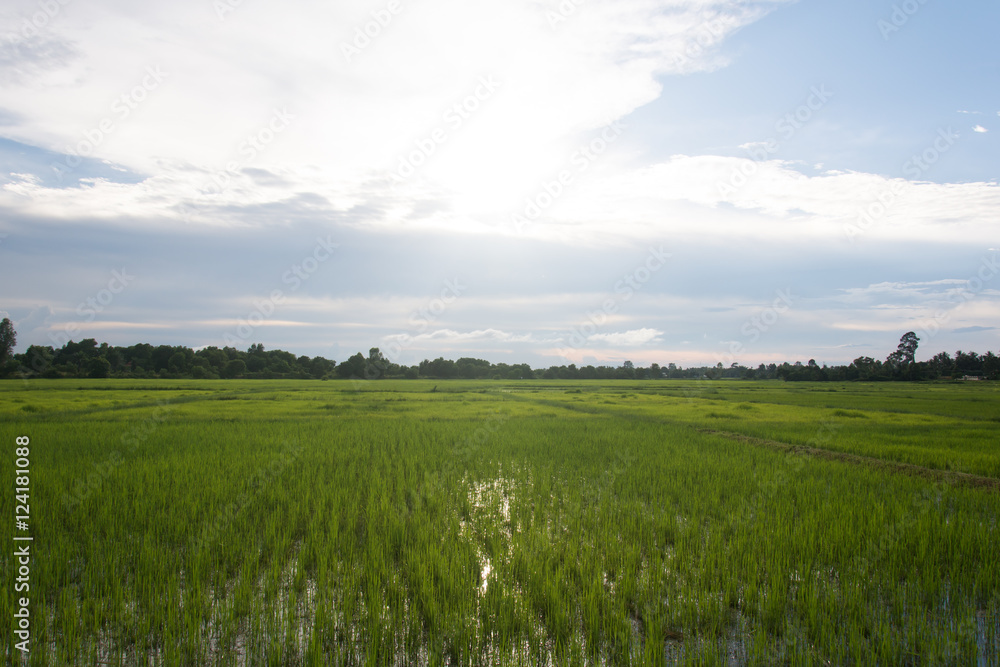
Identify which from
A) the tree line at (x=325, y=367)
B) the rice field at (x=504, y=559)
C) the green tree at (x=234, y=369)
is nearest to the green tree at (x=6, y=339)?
the tree line at (x=325, y=367)

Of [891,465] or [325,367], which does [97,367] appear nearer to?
[325,367]

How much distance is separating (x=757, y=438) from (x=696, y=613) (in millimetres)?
11185

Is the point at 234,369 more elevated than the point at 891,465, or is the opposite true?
the point at 234,369

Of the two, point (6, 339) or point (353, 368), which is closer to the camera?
point (6, 339)

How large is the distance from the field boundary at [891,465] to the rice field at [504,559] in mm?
89

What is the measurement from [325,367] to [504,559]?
3072 inches

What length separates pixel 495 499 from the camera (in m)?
6.91

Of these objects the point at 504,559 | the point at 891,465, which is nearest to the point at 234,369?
the point at 504,559

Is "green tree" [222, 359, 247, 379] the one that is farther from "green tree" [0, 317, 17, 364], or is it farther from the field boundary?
the field boundary

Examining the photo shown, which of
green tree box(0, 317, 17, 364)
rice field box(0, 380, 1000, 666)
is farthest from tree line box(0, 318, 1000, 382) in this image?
rice field box(0, 380, 1000, 666)

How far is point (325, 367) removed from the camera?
3044 inches

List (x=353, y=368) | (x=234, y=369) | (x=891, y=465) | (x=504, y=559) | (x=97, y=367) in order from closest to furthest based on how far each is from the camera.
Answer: (x=504, y=559)
(x=891, y=465)
(x=97, y=367)
(x=234, y=369)
(x=353, y=368)

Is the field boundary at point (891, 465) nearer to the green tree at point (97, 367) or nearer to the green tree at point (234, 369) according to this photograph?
the green tree at point (97, 367)

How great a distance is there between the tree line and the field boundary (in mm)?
62505
